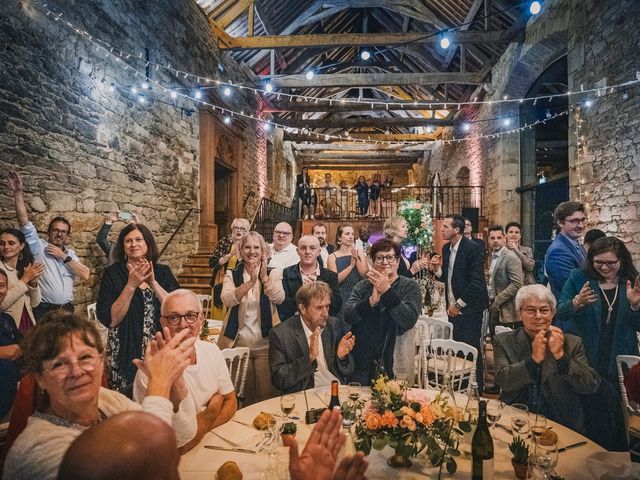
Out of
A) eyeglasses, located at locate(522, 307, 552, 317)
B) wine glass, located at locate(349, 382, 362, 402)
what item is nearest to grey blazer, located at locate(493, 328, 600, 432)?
eyeglasses, located at locate(522, 307, 552, 317)

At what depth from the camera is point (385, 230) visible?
378 centimetres

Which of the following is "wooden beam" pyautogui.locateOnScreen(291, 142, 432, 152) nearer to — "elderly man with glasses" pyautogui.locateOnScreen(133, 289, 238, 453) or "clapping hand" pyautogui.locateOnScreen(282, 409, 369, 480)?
"elderly man with glasses" pyautogui.locateOnScreen(133, 289, 238, 453)

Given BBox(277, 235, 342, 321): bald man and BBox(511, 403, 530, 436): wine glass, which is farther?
BBox(277, 235, 342, 321): bald man

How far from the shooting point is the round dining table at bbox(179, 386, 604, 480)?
133 cm

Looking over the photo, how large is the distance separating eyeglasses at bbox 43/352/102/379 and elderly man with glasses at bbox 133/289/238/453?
450mm

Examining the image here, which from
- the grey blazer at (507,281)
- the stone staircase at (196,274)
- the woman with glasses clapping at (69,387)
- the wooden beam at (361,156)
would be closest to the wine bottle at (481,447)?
the woman with glasses clapping at (69,387)

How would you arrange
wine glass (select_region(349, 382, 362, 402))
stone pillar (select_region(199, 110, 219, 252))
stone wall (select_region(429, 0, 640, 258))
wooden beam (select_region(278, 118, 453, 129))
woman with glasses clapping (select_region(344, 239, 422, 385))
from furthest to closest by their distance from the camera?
wooden beam (select_region(278, 118, 453, 129))
stone pillar (select_region(199, 110, 219, 252))
stone wall (select_region(429, 0, 640, 258))
woman with glasses clapping (select_region(344, 239, 422, 385))
wine glass (select_region(349, 382, 362, 402))

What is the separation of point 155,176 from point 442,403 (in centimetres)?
578

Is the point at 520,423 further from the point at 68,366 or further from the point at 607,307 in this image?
the point at 68,366

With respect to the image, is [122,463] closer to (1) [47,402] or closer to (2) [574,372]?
(1) [47,402]

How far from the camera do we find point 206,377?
5.94 ft

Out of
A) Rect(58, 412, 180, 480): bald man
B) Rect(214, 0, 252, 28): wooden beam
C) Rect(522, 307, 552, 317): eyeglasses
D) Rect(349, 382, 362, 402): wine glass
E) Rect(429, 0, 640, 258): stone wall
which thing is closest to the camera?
Rect(58, 412, 180, 480): bald man

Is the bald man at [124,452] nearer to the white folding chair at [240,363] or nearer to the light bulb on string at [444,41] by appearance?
the white folding chair at [240,363]

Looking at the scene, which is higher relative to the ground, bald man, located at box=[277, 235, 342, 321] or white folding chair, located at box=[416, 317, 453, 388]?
bald man, located at box=[277, 235, 342, 321]
